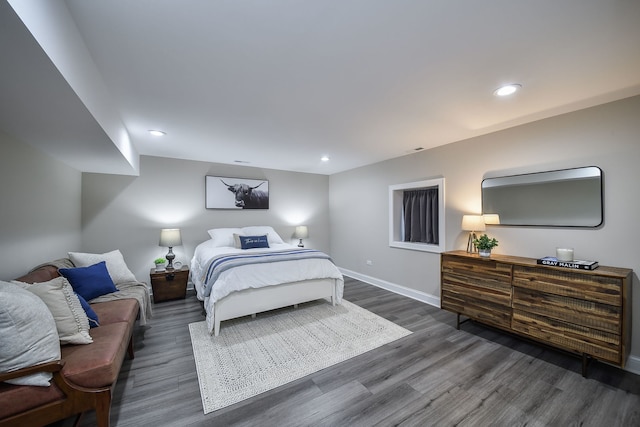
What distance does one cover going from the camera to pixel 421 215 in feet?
14.2

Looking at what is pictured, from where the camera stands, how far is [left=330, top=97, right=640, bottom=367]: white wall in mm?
2180

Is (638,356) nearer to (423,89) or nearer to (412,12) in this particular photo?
(423,89)

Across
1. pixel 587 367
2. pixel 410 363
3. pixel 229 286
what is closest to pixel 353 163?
pixel 229 286

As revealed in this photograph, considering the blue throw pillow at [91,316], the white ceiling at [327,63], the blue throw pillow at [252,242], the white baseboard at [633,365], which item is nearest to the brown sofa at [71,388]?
the blue throw pillow at [91,316]

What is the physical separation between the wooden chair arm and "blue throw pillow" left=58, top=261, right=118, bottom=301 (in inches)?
55.4

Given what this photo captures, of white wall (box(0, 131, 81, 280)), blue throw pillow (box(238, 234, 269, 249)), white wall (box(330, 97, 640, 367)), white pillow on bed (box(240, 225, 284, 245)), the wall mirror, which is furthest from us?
white pillow on bed (box(240, 225, 284, 245))

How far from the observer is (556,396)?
1872 millimetres

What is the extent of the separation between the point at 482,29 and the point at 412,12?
455 mm

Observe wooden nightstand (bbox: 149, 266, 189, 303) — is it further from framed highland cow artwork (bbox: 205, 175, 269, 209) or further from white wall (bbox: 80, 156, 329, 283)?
framed highland cow artwork (bbox: 205, 175, 269, 209)

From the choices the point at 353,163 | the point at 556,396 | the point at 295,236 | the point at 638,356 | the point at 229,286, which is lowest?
the point at 556,396

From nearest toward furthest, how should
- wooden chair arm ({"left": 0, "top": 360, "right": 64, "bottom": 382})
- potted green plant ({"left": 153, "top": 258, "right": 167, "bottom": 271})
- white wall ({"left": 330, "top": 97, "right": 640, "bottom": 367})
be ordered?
wooden chair arm ({"left": 0, "top": 360, "right": 64, "bottom": 382}) < white wall ({"left": 330, "top": 97, "right": 640, "bottom": 367}) < potted green plant ({"left": 153, "top": 258, "right": 167, "bottom": 271})

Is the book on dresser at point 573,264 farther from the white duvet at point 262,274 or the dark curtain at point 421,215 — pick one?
the white duvet at point 262,274

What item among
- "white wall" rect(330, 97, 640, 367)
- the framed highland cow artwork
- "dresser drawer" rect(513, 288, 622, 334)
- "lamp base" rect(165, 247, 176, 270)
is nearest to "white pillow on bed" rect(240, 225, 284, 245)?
the framed highland cow artwork

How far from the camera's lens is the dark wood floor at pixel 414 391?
5.44 ft
